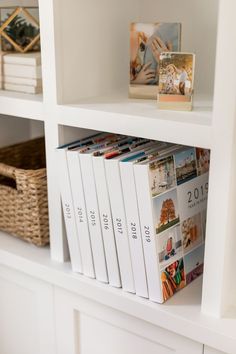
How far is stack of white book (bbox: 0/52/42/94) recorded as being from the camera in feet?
4.00

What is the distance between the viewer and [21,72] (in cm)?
124

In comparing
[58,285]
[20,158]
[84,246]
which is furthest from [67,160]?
[20,158]

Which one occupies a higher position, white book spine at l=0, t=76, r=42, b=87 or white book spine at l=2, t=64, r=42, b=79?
white book spine at l=2, t=64, r=42, b=79

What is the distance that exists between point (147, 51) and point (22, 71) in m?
0.33

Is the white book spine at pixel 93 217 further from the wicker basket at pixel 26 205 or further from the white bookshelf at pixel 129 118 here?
the wicker basket at pixel 26 205

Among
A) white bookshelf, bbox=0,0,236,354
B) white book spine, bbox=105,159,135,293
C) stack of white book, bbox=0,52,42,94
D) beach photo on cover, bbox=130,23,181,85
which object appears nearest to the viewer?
white bookshelf, bbox=0,0,236,354

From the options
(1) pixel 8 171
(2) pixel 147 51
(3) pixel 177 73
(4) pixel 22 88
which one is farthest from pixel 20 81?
→ (3) pixel 177 73

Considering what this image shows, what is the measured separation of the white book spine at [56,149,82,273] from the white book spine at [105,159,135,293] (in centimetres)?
12

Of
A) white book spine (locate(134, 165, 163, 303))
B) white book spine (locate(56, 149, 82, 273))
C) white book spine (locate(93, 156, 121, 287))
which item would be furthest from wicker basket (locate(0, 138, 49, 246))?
white book spine (locate(134, 165, 163, 303))

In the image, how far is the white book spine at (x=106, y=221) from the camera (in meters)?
1.02

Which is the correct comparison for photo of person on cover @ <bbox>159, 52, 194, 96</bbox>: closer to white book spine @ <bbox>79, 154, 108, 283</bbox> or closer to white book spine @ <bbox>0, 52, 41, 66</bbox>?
white book spine @ <bbox>79, 154, 108, 283</bbox>

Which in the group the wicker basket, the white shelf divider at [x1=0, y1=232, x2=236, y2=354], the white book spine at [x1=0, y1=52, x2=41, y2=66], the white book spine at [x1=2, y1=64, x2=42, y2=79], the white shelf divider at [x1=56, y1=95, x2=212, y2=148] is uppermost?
the white book spine at [x1=0, y1=52, x2=41, y2=66]

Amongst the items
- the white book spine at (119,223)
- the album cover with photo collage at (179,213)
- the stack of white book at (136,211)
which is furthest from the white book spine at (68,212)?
the album cover with photo collage at (179,213)

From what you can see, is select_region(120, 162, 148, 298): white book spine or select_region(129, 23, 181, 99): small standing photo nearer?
select_region(120, 162, 148, 298): white book spine
